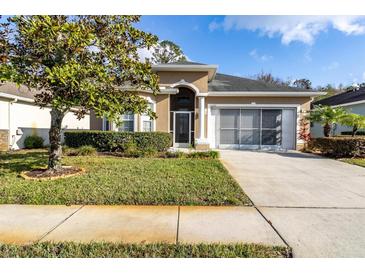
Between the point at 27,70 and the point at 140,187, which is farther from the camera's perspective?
the point at 27,70

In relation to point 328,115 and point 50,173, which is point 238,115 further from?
point 50,173

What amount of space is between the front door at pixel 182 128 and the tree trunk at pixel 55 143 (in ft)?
28.5

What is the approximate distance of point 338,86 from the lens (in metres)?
47.7

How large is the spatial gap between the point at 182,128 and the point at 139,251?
12557mm

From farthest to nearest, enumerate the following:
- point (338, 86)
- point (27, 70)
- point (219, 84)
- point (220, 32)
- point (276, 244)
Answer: point (338, 86), point (219, 84), point (220, 32), point (27, 70), point (276, 244)

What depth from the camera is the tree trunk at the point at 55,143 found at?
7.19 m

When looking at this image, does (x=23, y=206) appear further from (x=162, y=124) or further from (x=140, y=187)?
(x=162, y=124)

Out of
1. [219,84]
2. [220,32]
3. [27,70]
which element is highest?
[220,32]

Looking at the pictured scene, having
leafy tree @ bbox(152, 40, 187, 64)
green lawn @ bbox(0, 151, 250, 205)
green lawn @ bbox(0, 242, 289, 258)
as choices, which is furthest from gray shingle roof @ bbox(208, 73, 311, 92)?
leafy tree @ bbox(152, 40, 187, 64)

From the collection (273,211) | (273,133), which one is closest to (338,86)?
(273,133)

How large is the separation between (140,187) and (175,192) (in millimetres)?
925

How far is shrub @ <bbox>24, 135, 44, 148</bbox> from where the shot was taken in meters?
14.4

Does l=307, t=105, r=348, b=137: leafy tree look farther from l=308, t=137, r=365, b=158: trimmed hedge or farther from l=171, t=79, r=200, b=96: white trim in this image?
l=171, t=79, r=200, b=96: white trim

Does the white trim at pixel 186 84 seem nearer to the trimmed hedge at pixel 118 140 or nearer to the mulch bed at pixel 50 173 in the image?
the trimmed hedge at pixel 118 140
